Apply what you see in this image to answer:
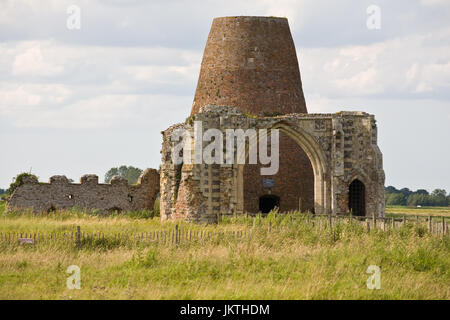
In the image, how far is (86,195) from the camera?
30.5 meters

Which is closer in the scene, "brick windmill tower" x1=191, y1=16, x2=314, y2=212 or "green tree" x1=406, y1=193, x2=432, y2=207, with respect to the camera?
"brick windmill tower" x1=191, y1=16, x2=314, y2=212

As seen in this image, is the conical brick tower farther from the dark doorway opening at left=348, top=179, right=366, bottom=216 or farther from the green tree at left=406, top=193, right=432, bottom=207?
the green tree at left=406, top=193, right=432, bottom=207

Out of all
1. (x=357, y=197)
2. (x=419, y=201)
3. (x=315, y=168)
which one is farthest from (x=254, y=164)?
(x=419, y=201)

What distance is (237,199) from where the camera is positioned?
24812 millimetres

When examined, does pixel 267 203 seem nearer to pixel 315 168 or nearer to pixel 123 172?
pixel 315 168

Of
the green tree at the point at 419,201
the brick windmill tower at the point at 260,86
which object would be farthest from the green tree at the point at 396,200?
the brick windmill tower at the point at 260,86

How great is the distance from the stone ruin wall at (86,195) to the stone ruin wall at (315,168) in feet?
14.2

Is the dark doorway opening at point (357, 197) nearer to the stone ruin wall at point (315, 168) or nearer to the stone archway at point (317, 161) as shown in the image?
the stone ruin wall at point (315, 168)

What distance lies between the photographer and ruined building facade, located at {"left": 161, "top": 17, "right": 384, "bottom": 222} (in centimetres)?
2470

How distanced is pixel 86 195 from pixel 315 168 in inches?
385

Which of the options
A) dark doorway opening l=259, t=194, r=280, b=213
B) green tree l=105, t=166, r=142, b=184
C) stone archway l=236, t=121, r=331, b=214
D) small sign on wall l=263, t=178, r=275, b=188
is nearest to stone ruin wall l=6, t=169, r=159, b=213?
dark doorway opening l=259, t=194, r=280, b=213

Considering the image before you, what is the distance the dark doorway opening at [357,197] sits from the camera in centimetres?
2672

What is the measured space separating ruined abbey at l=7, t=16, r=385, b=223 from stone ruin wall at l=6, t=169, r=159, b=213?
40mm
